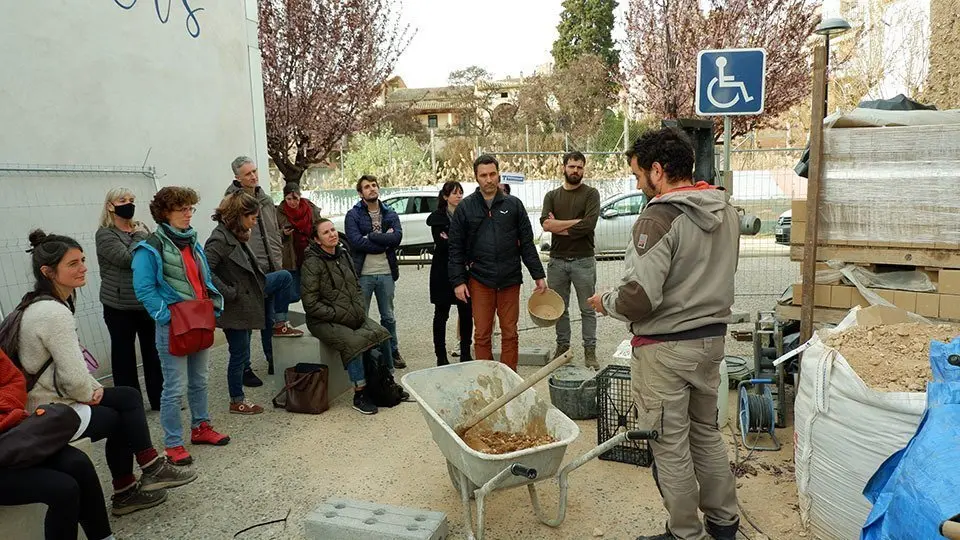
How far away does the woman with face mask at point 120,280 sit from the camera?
4.88 meters

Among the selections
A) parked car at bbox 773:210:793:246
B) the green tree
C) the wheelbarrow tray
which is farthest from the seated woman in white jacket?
the green tree

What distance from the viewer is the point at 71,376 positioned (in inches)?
127

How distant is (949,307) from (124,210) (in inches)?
220

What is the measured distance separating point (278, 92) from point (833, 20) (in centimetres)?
1195

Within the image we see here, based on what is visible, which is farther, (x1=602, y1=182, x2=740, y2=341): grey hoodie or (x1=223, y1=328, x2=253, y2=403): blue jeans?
(x1=223, y1=328, x2=253, y2=403): blue jeans

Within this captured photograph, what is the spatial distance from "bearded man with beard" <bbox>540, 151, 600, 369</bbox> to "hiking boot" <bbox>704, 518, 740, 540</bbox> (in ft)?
9.34

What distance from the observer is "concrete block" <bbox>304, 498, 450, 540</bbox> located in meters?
3.18

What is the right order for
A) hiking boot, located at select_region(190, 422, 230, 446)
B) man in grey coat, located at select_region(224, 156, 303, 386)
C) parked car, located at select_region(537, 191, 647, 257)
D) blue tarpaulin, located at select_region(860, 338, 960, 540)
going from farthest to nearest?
parked car, located at select_region(537, 191, 647, 257)
man in grey coat, located at select_region(224, 156, 303, 386)
hiking boot, located at select_region(190, 422, 230, 446)
blue tarpaulin, located at select_region(860, 338, 960, 540)

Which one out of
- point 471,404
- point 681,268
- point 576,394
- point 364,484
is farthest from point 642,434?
point 576,394

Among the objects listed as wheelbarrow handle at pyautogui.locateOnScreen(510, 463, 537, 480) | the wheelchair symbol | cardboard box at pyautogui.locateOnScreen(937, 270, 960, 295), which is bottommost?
wheelbarrow handle at pyautogui.locateOnScreen(510, 463, 537, 480)

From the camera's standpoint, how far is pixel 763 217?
A: 44.7 feet

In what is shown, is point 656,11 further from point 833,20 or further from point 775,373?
point 775,373

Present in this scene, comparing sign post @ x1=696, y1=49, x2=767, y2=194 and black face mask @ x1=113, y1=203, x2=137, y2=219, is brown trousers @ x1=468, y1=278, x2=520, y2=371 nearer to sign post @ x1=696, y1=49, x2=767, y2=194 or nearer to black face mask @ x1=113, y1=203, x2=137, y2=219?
sign post @ x1=696, y1=49, x2=767, y2=194

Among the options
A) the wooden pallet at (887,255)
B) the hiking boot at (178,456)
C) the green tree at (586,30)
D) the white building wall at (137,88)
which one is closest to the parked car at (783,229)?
the wooden pallet at (887,255)
